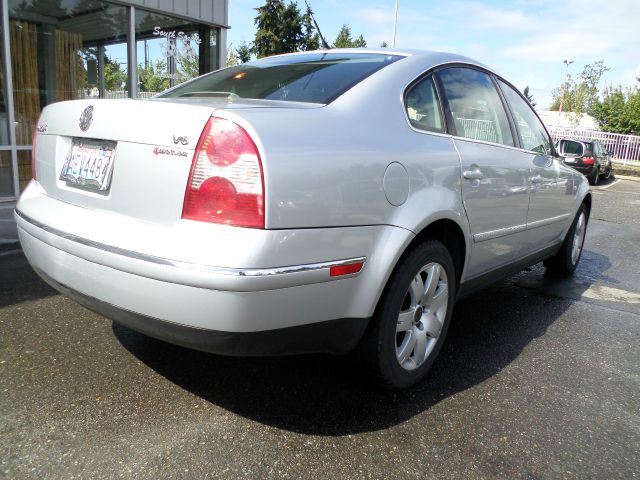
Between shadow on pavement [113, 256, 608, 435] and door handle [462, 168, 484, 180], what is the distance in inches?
40.9

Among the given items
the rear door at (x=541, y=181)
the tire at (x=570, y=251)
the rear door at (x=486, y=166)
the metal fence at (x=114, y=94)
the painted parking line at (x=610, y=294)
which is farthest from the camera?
the metal fence at (x=114, y=94)

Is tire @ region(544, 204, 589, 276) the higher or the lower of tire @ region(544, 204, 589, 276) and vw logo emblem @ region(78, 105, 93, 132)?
the lower

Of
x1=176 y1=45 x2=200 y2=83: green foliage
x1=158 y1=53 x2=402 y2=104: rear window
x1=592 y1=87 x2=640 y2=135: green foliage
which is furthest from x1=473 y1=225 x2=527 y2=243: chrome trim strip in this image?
x1=592 y1=87 x2=640 y2=135: green foliage

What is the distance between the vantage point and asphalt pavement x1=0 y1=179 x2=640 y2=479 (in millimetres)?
2061

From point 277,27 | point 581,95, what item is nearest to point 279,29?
point 277,27

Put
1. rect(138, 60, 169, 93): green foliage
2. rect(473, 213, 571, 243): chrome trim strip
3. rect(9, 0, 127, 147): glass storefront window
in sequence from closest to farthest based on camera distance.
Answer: rect(473, 213, 571, 243): chrome trim strip → rect(9, 0, 127, 147): glass storefront window → rect(138, 60, 169, 93): green foliage

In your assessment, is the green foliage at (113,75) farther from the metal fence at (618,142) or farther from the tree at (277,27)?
the tree at (277,27)

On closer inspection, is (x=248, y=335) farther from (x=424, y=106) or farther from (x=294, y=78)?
(x=424, y=106)

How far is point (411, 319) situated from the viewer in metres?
2.56

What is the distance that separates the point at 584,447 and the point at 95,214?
2.27 metres

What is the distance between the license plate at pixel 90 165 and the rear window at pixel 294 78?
1.91 ft

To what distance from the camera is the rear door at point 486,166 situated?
9.51 feet

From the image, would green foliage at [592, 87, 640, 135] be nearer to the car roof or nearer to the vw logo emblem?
the car roof

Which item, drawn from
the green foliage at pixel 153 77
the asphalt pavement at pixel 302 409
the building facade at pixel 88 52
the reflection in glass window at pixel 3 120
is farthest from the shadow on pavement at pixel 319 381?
the green foliage at pixel 153 77
